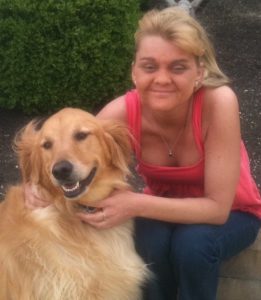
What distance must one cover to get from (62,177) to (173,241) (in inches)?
28.9

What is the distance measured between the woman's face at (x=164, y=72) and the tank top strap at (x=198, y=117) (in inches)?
3.1

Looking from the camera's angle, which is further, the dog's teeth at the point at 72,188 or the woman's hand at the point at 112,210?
the woman's hand at the point at 112,210

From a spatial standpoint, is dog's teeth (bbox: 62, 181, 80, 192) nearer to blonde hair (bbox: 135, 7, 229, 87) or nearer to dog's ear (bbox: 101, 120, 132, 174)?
dog's ear (bbox: 101, 120, 132, 174)

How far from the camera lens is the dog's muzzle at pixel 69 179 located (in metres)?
2.70

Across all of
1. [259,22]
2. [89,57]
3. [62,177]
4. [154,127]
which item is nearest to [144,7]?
[259,22]

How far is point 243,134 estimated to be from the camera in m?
5.25

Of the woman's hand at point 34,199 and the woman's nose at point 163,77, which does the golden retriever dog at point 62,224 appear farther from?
the woman's nose at point 163,77

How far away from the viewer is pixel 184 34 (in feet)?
9.49

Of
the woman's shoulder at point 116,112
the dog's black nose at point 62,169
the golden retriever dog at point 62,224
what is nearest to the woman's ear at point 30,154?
the golden retriever dog at point 62,224

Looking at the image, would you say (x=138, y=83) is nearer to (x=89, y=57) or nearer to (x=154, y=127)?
(x=154, y=127)

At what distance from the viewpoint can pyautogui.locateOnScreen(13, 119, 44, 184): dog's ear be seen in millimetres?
2939

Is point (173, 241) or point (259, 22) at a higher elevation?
point (259, 22)

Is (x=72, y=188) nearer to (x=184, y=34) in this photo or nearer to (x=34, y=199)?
(x=34, y=199)

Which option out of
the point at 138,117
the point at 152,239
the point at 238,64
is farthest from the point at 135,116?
the point at 238,64
